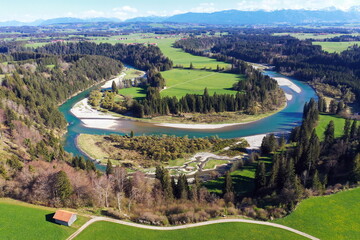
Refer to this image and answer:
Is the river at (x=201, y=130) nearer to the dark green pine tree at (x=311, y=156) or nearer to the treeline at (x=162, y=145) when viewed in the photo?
the treeline at (x=162, y=145)

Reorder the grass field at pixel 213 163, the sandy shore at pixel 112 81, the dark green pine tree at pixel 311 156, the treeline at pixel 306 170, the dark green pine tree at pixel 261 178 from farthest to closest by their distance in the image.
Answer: the sandy shore at pixel 112 81 < the grass field at pixel 213 163 < the dark green pine tree at pixel 311 156 < the dark green pine tree at pixel 261 178 < the treeline at pixel 306 170

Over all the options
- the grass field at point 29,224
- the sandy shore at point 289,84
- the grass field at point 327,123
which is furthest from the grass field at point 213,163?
the sandy shore at point 289,84

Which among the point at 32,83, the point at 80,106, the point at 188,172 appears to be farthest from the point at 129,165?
the point at 32,83

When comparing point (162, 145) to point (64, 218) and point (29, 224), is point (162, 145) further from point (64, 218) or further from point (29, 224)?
point (29, 224)

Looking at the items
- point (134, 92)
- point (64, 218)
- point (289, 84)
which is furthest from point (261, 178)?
point (289, 84)

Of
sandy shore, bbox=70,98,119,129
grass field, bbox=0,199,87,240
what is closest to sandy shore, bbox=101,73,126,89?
sandy shore, bbox=70,98,119,129

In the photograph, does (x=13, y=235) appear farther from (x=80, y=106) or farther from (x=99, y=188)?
(x=80, y=106)
